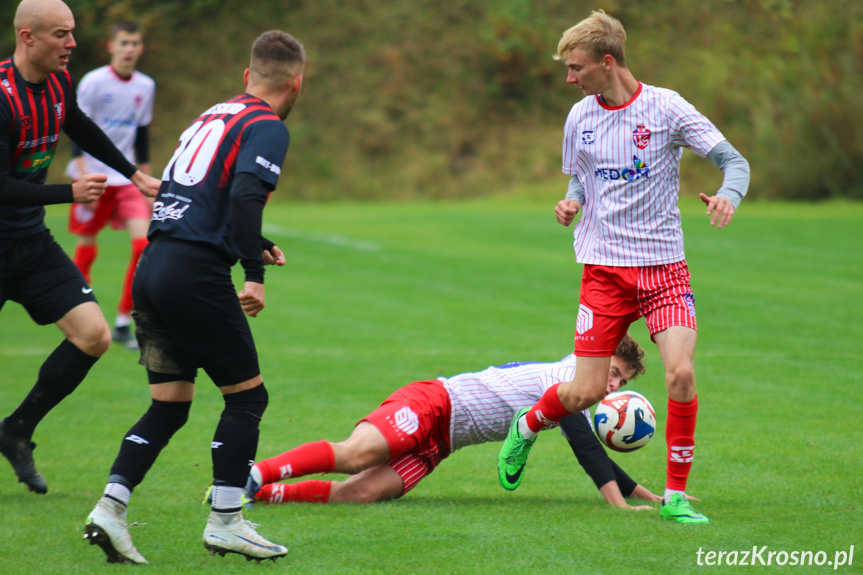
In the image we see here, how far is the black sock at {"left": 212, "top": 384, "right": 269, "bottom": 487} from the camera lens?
3.84 meters

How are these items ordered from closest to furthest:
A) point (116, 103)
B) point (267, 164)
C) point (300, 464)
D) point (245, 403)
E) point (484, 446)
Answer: point (267, 164)
point (245, 403)
point (300, 464)
point (484, 446)
point (116, 103)

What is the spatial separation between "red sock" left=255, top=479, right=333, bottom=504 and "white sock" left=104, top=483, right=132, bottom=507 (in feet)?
3.20

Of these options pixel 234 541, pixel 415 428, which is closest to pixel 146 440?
pixel 234 541

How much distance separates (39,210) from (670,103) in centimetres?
324

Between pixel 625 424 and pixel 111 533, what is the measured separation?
2539mm

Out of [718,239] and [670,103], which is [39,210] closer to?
[670,103]

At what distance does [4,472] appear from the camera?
535 centimetres

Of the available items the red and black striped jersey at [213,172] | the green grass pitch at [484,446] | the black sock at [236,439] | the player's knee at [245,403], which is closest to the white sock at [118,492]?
the green grass pitch at [484,446]

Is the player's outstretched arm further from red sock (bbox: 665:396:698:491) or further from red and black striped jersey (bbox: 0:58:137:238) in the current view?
red and black striped jersey (bbox: 0:58:137:238)

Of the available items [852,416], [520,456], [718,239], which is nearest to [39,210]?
[520,456]

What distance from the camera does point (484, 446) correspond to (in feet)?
20.0

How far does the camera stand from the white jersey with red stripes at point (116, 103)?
8977 mm

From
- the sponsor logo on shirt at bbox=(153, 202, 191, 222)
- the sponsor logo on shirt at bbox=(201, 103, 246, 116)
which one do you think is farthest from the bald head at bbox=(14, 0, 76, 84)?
the sponsor logo on shirt at bbox=(153, 202, 191, 222)

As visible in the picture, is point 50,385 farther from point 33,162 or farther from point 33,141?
point 33,141
